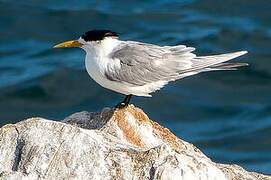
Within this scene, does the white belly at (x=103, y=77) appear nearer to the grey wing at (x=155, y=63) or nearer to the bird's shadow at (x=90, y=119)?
the grey wing at (x=155, y=63)

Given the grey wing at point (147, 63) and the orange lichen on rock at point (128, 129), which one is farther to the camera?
the grey wing at point (147, 63)

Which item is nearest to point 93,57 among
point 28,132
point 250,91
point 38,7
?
point 28,132

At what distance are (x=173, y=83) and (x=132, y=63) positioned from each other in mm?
7005

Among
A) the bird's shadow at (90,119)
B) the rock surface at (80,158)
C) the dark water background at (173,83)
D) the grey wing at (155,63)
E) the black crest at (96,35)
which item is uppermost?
the black crest at (96,35)

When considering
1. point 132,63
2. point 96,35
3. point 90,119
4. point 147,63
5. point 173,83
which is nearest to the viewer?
point 90,119

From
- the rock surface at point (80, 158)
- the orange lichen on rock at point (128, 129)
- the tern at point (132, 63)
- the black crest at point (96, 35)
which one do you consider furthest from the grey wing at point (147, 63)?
the rock surface at point (80, 158)

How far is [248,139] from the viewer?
14102 millimetres

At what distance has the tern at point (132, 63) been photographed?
7871 mm

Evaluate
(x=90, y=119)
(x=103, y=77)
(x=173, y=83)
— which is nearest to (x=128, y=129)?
(x=90, y=119)

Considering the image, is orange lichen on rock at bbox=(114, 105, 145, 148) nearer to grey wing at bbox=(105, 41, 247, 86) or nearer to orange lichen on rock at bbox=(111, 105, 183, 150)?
orange lichen on rock at bbox=(111, 105, 183, 150)

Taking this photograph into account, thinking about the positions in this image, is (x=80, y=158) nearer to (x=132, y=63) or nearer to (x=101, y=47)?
(x=101, y=47)

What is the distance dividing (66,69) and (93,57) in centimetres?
776

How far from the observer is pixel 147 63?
8.27m

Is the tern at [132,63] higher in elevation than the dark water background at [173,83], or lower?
higher
